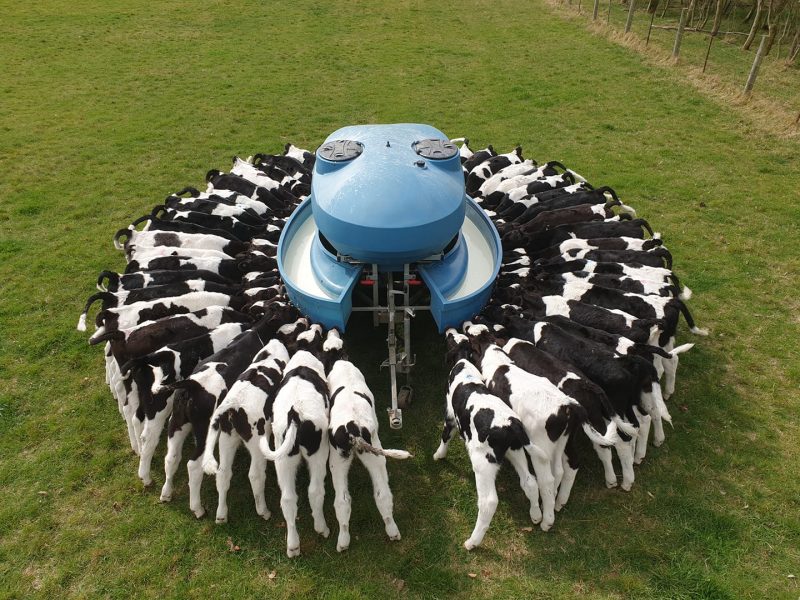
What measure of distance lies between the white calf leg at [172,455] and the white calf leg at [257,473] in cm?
86

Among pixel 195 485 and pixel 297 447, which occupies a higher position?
pixel 297 447

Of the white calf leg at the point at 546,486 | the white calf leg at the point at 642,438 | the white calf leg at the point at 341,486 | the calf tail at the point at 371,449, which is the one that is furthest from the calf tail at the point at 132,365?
the white calf leg at the point at 642,438

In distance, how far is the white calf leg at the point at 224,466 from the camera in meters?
6.09

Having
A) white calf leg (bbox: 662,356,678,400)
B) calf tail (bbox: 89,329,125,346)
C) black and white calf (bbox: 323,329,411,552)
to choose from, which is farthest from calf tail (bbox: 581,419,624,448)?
calf tail (bbox: 89,329,125,346)

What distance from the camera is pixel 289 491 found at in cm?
586

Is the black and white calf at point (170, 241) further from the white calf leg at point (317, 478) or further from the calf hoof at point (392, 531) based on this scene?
the calf hoof at point (392, 531)

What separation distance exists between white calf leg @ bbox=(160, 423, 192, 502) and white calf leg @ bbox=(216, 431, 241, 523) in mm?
580

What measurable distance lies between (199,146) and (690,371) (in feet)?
46.1

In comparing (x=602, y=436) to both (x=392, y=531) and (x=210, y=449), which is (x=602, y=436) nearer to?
(x=392, y=531)

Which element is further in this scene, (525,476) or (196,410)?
(196,410)

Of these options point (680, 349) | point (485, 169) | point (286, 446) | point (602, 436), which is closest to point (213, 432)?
point (286, 446)

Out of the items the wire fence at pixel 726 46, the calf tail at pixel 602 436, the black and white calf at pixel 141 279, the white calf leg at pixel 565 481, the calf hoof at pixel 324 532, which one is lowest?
the wire fence at pixel 726 46

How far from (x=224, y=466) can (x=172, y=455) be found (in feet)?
2.39

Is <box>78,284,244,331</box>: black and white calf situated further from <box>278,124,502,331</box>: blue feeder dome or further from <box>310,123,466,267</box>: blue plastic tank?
<box>310,123,466,267</box>: blue plastic tank
